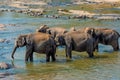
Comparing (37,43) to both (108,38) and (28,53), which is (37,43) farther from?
(108,38)

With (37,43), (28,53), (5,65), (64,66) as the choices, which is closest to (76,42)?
(37,43)

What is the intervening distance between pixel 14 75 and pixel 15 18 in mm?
25045

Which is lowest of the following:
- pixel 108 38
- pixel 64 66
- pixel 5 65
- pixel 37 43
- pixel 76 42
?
pixel 64 66

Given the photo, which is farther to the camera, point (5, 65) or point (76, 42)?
point (76, 42)

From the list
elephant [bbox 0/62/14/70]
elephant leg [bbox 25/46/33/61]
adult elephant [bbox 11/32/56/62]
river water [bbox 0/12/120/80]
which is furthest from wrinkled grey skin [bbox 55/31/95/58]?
elephant [bbox 0/62/14/70]

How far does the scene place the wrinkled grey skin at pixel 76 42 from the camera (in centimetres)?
2223

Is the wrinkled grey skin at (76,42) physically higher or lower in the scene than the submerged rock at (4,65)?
higher

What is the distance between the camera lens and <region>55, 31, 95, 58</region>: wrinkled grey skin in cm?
2223

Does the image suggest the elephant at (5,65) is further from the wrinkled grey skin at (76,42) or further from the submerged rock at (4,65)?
the wrinkled grey skin at (76,42)

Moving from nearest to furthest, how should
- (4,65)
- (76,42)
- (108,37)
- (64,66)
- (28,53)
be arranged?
(4,65) → (64,66) → (28,53) → (76,42) → (108,37)

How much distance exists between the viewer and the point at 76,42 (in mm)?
22484

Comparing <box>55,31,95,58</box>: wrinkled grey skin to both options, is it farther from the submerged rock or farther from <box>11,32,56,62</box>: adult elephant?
the submerged rock

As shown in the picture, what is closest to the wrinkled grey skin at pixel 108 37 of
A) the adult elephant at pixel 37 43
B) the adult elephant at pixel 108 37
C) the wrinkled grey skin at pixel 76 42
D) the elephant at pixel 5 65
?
the adult elephant at pixel 108 37

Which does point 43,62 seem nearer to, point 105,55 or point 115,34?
point 105,55
